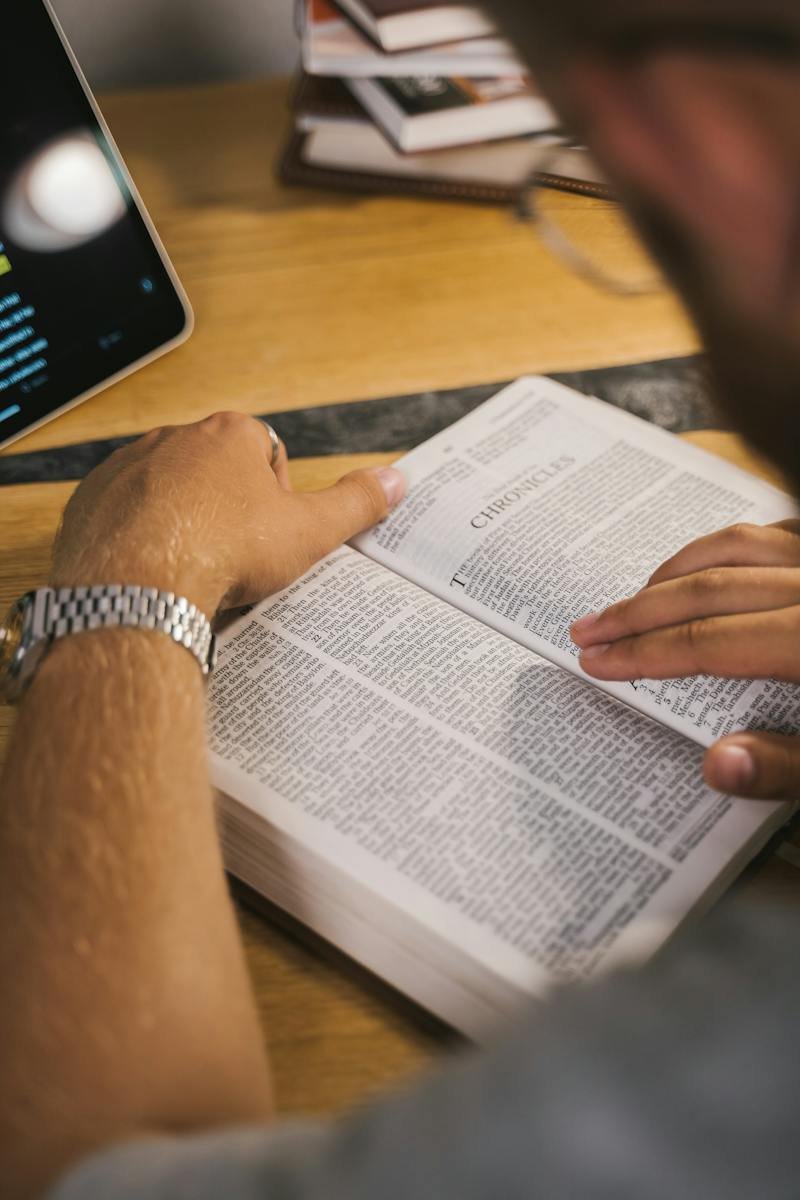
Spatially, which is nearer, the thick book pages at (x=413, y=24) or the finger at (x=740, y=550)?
the finger at (x=740, y=550)

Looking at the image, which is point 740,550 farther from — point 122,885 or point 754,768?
point 122,885

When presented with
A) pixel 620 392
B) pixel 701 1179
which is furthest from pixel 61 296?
pixel 701 1179

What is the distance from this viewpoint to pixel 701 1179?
0.34 meters

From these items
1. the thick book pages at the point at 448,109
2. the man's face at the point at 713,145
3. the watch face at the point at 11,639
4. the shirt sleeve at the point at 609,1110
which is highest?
the man's face at the point at 713,145

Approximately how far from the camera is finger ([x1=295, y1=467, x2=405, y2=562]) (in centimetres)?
76

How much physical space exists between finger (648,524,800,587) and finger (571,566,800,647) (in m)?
0.02

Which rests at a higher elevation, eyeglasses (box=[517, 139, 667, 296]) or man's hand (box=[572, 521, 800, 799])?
eyeglasses (box=[517, 139, 667, 296])

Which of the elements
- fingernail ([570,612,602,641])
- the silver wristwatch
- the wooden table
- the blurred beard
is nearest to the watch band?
the silver wristwatch

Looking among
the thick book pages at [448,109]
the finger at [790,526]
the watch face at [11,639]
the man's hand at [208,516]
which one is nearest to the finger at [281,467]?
the man's hand at [208,516]

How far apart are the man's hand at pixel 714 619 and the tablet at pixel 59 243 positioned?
508mm

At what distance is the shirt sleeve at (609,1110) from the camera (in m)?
0.34

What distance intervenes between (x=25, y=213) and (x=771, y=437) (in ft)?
2.16

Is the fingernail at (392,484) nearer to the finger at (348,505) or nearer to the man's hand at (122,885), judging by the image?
the finger at (348,505)

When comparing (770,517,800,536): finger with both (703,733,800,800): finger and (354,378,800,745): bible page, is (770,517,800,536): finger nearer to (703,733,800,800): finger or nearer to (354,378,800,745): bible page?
(354,378,800,745): bible page
